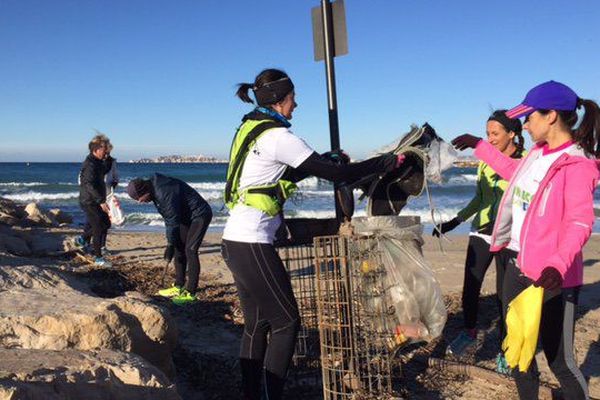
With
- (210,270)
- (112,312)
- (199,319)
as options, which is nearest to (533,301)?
(112,312)

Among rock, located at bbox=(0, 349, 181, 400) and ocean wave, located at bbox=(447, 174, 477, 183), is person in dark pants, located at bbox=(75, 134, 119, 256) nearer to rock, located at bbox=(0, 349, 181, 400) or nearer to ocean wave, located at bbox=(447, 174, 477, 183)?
rock, located at bbox=(0, 349, 181, 400)

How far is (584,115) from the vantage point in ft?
8.88

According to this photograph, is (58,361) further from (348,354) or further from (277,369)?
(348,354)

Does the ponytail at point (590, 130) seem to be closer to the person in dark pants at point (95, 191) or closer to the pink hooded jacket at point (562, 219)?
the pink hooded jacket at point (562, 219)

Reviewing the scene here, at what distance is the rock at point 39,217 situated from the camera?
1469 cm

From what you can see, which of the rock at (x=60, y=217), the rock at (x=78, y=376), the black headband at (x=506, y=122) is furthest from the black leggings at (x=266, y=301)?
the rock at (x=60, y=217)

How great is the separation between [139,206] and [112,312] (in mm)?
21613

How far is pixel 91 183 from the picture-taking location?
7883 millimetres

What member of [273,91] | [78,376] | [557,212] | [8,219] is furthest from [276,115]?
[8,219]

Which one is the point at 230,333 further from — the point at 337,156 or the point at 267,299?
the point at 337,156

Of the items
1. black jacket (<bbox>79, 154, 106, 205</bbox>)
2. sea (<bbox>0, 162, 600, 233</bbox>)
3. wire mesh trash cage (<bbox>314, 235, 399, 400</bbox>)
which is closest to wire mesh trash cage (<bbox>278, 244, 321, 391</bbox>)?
wire mesh trash cage (<bbox>314, 235, 399, 400</bbox>)

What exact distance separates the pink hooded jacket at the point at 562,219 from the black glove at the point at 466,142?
0.66 meters

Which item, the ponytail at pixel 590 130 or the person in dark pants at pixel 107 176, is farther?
the person in dark pants at pixel 107 176

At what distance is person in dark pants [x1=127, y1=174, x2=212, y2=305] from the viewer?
19.7ft
